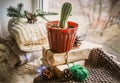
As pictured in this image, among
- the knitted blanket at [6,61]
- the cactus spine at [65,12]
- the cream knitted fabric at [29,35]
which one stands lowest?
the knitted blanket at [6,61]

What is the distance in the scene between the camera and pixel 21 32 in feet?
3.61

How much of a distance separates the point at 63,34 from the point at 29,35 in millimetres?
264

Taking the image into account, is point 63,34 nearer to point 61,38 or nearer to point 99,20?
point 61,38

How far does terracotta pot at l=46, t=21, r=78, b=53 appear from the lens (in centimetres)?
94

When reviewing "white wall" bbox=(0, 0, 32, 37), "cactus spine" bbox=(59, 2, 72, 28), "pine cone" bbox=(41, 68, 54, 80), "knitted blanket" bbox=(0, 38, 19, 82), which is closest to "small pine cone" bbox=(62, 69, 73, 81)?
"pine cone" bbox=(41, 68, 54, 80)

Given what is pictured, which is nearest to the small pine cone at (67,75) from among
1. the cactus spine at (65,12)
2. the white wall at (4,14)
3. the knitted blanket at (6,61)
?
the cactus spine at (65,12)

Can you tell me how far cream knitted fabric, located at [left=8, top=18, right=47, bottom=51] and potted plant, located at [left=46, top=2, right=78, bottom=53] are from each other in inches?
6.0

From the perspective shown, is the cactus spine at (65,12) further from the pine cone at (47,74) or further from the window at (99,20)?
the window at (99,20)

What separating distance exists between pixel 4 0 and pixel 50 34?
53 cm

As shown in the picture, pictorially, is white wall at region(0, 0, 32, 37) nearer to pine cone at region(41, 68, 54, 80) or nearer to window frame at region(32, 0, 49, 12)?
window frame at region(32, 0, 49, 12)

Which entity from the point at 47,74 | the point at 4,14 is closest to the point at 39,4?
the point at 4,14

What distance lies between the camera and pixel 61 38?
0.95 meters

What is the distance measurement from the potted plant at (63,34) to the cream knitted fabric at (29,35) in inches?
6.0

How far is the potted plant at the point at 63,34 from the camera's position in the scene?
934 millimetres
